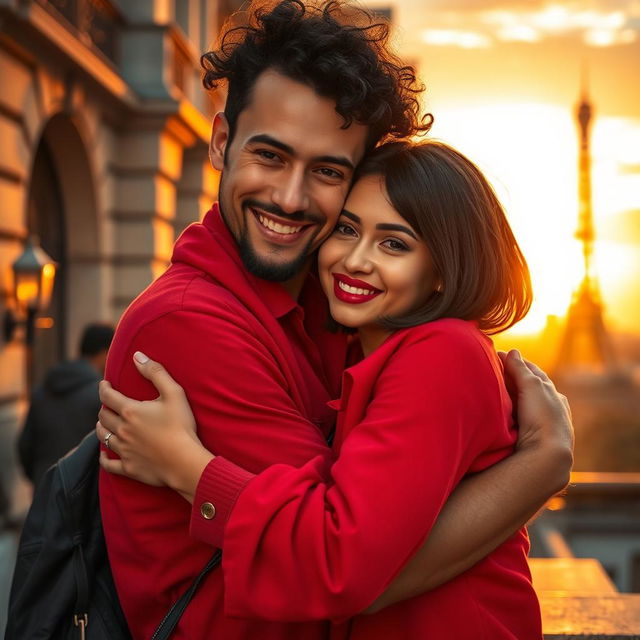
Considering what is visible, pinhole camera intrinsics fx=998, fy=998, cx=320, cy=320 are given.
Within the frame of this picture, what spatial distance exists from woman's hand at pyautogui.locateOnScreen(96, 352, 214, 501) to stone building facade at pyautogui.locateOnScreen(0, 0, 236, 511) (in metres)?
7.22

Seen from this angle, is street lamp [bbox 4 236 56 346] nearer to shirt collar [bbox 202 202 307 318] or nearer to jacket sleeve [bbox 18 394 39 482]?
jacket sleeve [bbox 18 394 39 482]

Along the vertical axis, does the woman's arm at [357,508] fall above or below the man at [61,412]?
above

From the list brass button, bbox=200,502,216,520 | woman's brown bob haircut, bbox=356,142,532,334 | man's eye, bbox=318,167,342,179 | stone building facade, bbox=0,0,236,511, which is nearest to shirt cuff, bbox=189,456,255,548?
brass button, bbox=200,502,216,520

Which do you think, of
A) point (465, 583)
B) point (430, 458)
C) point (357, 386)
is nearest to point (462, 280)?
point (357, 386)

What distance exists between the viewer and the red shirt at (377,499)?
201 cm

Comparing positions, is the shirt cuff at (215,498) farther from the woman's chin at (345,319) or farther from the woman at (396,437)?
the woman's chin at (345,319)

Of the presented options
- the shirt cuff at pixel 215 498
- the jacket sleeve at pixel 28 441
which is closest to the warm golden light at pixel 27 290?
the jacket sleeve at pixel 28 441

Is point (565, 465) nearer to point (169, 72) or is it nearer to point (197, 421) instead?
point (197, 421)

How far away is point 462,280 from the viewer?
8.05 ft

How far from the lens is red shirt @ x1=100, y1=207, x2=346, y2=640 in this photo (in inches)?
88.2

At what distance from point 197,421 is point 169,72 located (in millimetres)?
11685

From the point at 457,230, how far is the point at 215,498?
897 millimetres

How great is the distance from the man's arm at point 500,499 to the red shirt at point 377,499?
0.26 feet

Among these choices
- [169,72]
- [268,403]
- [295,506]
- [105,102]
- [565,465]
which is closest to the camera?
[295,506]
